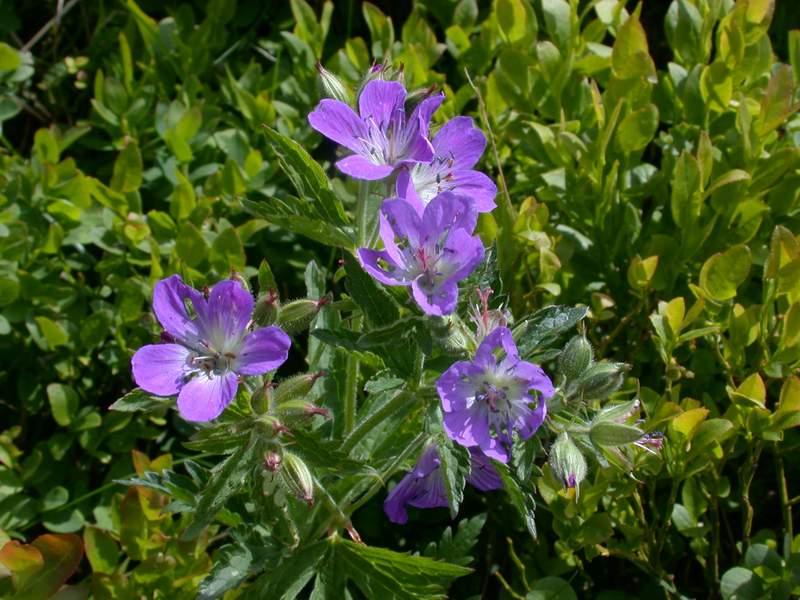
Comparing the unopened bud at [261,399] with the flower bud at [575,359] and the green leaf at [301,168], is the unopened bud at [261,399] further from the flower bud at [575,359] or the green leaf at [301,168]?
the flower bud at [575,359]

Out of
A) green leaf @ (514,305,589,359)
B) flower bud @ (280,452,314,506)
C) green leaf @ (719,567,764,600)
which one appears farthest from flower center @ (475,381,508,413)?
green leaf @ (719,567,764,600)

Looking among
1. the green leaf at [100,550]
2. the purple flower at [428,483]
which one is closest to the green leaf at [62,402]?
the green leaf at [100,550]

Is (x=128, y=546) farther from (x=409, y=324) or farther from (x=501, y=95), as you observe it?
(x=501, y=95)

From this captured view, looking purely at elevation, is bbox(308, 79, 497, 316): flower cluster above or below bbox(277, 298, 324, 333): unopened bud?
above

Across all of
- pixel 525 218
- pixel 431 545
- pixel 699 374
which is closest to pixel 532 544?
pixel 431 545

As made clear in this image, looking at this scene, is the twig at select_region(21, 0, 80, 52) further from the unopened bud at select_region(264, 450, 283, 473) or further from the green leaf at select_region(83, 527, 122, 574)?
the unopened bud at select_region(264, 450, 283, 473)

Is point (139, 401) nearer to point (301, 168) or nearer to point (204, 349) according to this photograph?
point (204, 349)

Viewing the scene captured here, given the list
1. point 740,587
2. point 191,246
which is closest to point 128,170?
point 191,246
